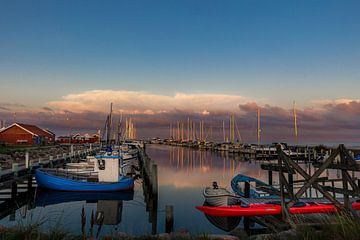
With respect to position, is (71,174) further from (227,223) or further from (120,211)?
(227,223)

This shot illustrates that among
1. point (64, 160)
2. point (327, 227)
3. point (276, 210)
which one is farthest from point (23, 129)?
point (327, 227)

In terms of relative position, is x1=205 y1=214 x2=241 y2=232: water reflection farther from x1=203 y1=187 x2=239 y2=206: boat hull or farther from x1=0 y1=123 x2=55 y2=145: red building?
x1=0 y1=123 x2=55 y2=145: red building

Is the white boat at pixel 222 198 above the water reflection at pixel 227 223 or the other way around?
above

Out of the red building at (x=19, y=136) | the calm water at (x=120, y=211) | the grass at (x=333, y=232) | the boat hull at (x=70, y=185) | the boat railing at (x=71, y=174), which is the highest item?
the red building at (x=19, y=136)

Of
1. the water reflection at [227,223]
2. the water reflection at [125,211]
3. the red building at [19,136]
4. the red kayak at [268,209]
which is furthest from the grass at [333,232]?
the red building at [19,136]

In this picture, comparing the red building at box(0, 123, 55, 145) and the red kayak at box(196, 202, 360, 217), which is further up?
the red building at box(0, 123, 55, 145)

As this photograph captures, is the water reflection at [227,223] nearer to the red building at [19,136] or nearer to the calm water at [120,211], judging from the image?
the calm water at [120,211]

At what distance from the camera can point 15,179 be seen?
22.3 meters

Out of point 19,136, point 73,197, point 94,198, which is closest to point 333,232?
point 94,198

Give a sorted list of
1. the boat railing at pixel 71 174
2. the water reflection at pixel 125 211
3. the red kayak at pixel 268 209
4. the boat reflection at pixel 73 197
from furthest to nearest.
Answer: the boat railing at pixel 71 174 → the boat reflection at pixel 73 197 → the water reflection at pixel 125 211 → the red kayak at pixel 268 209

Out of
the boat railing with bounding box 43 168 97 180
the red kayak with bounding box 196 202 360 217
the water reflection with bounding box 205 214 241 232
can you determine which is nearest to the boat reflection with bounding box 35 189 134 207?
the boat railing with bounding box 43 168 97 180

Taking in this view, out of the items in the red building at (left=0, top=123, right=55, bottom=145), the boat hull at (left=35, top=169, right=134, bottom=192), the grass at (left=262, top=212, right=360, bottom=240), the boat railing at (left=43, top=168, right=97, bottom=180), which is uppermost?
the red building at (left=0, top=123, right=55, bottom=145)

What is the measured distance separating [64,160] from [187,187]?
17013 millimetres

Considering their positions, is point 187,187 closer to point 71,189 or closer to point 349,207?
point 71,189
